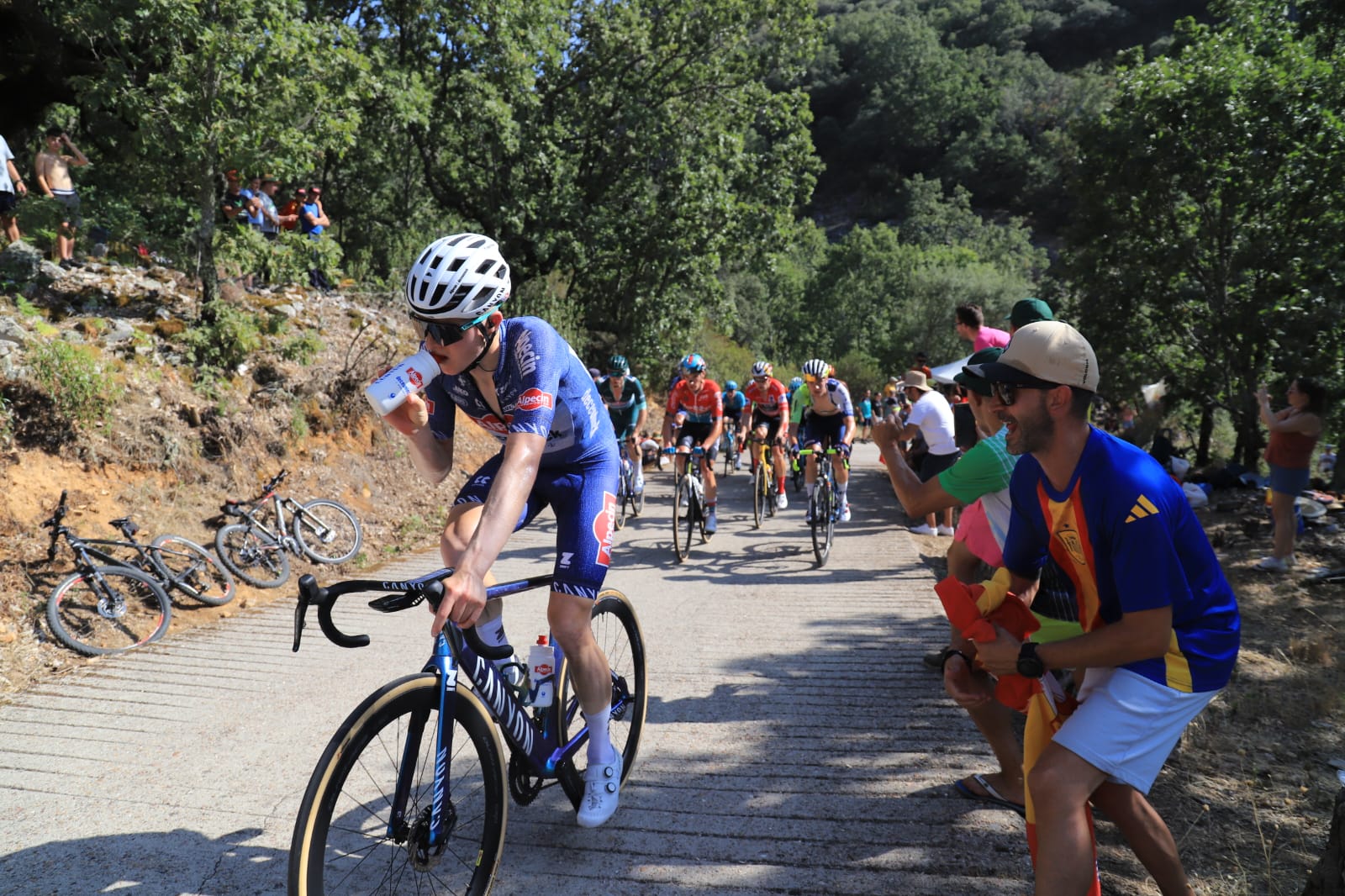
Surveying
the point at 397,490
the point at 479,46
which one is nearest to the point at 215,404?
the point at 397,490

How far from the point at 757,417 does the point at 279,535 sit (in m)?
6.52

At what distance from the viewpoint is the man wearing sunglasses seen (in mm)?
2170

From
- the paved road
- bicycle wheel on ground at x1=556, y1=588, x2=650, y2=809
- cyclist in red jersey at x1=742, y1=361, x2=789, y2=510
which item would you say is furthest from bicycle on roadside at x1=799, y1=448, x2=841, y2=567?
bicycle wheel on ground at x1=556, y1=588, x2=650, y2=809

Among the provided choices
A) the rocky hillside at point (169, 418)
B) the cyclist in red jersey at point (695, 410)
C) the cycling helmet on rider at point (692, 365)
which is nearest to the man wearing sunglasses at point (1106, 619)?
the rocky hillside at point (169, 418)

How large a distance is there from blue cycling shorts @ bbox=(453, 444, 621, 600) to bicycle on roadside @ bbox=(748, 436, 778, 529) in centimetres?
796

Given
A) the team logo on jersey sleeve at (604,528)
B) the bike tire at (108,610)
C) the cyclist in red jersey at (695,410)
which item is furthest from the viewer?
the cyclist in red jersey at (695,410)

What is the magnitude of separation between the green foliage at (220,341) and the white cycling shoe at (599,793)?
27.1 feet

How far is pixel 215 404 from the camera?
9.10 metres

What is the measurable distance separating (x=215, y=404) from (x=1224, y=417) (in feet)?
71.9

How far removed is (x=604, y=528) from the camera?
3.28 m

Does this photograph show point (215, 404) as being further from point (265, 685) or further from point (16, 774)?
point (16, 774)

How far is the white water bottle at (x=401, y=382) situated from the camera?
8.88 feet

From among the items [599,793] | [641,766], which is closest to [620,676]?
[641,766]

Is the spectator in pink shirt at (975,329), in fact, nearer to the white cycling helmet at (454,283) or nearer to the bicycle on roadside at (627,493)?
the white cycling helmet at (454,283)
